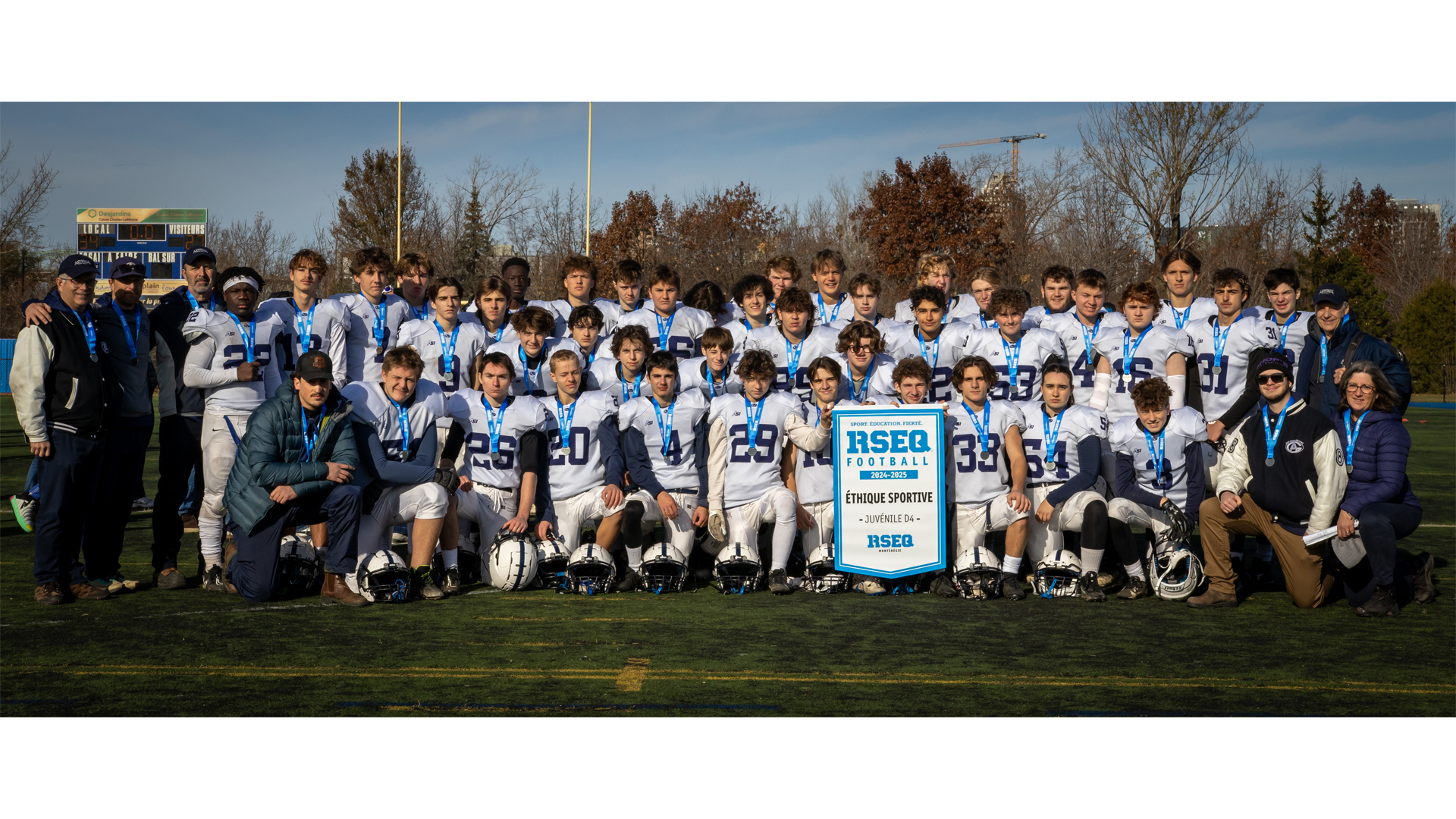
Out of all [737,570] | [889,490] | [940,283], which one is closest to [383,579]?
[737,570]

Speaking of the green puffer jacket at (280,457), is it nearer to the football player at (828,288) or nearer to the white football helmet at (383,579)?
the white football helmet at (383,579)

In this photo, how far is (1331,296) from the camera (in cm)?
761

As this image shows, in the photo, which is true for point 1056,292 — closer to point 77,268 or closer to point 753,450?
point 753,450

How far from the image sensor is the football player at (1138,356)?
7.63m

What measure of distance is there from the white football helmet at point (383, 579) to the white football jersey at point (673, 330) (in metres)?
2.70

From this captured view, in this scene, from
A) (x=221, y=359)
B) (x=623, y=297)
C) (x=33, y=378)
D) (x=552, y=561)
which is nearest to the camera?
(x=33, y=378)

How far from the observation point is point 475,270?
31781mm

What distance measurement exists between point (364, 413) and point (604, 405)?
5.20ft

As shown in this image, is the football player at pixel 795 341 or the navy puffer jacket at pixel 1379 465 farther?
the football player at pixel 795 341

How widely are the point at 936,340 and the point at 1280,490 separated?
8.47 ft

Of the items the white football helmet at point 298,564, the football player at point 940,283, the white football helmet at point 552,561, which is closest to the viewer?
the white football helmet at point 298,564

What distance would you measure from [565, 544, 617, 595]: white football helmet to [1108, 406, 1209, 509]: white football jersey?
345cm

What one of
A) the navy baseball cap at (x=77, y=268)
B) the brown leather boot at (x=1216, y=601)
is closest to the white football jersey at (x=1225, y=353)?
the brown leather boot at (x=1216, y=601)

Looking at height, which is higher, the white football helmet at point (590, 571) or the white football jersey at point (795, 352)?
the white football jersey at point (795, 352)
